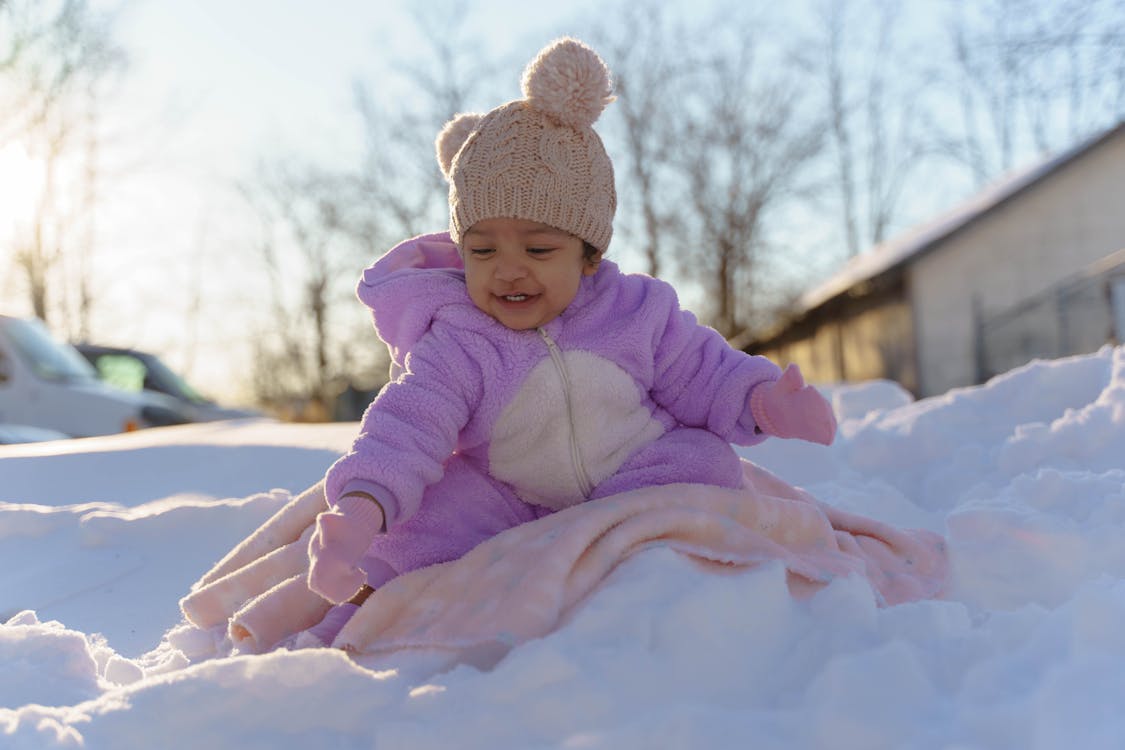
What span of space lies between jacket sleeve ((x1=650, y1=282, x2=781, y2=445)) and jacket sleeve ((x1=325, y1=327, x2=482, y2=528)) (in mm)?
401

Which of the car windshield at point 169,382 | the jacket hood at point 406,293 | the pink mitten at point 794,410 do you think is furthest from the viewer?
the car windshield at point 169,382

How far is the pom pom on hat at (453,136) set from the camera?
2383 millimetres

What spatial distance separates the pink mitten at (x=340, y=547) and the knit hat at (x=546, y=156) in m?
0.61

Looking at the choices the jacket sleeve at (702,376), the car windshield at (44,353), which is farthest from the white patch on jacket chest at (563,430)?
the car windshield at (44,353)

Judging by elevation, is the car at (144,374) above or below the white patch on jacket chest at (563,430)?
above

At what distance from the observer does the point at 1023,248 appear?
15570 millimetres

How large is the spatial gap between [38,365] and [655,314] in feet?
25.6

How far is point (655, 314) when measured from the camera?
2246 mm

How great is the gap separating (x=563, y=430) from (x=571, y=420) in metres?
0.02

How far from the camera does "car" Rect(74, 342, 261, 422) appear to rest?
11136mm

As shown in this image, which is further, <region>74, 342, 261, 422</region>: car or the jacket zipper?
<region>74, 342, 261, 422</region>: car

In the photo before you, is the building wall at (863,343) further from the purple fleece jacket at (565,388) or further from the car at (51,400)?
the purple fleece jacket at (565,388)

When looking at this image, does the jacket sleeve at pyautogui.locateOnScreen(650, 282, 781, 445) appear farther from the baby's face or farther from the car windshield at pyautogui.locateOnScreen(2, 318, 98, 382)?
the car windshield at pyautogui.locateOnScreen(2, 318, 98, 382)

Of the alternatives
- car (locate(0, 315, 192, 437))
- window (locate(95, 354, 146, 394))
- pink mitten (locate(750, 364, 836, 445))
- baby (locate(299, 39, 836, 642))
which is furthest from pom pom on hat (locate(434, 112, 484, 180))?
window (locate(95, 354, 146, 394))
